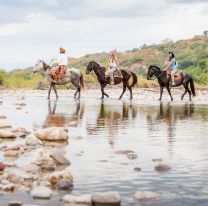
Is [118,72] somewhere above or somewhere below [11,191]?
above

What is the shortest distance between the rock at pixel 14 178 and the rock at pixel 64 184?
1.36 ft

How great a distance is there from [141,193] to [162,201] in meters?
0.21

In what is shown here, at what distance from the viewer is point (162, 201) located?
3.50 metres

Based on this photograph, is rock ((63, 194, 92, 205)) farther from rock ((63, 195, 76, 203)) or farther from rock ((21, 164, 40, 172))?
rock ((21, 164, 40, 172))

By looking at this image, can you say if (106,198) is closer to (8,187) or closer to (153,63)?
(8,187)

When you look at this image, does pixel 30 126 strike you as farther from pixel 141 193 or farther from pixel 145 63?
pixel 145 63

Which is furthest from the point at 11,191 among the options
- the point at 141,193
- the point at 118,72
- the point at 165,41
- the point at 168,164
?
the point at 165,41

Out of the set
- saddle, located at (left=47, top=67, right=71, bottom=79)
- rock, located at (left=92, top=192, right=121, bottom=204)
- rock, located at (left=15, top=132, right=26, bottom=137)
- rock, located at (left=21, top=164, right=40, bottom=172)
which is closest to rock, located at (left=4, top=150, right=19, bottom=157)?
rock, located at (left=21, top=164, right=40, bottom=172)

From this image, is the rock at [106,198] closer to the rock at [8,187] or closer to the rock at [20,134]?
the rock at [8,187]

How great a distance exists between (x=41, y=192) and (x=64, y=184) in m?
0.33

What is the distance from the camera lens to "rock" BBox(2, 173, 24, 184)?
155 inches

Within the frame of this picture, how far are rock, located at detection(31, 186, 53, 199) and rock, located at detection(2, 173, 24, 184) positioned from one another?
0.34m

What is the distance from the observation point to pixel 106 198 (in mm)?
3422

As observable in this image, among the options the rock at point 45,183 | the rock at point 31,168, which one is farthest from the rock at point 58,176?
the rock at point 31,168
